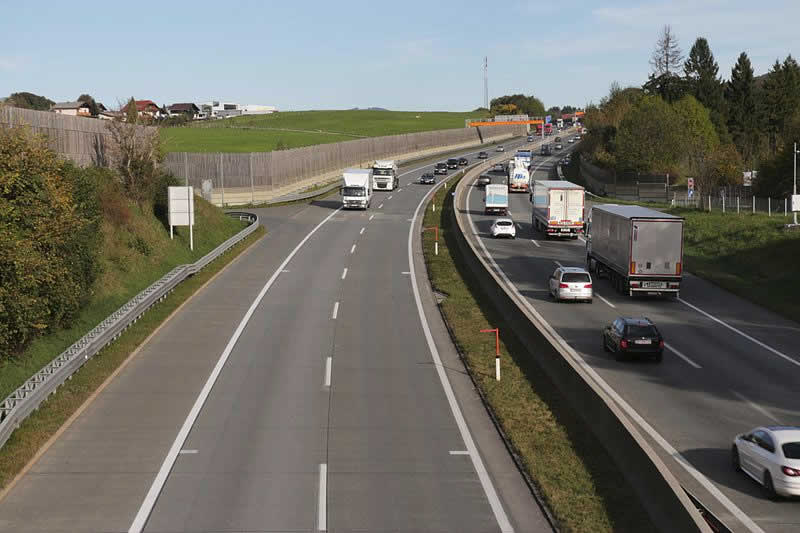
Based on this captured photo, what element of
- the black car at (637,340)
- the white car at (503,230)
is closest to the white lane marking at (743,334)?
the black car at (637,340)

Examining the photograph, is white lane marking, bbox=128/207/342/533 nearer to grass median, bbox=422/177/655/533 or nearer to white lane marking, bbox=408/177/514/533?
white lane marking, bbox=408/177/514/533

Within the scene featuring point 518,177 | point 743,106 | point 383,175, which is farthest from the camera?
point 743,106

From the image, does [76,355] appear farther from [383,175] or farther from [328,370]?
[383,175]

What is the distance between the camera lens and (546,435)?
20.6m

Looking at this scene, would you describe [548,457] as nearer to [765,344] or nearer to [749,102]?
[765,344]

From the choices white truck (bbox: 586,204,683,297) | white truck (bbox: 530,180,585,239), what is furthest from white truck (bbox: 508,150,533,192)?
white truck (bbox: 586,204,683,297)

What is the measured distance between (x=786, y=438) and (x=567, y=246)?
40.8 m

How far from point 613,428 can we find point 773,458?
3.23m

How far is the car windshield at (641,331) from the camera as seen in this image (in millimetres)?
27625

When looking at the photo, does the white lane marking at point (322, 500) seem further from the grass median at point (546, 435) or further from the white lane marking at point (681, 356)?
the white lane marking at point (681, 356)

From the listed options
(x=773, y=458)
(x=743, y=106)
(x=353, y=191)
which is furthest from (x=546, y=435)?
(x=743, y=106)

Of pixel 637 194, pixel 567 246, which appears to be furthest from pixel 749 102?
pixel 567 246

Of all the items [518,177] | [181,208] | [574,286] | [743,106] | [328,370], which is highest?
[743,106]

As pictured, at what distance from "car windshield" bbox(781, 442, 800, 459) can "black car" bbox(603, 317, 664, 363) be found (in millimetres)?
10796
